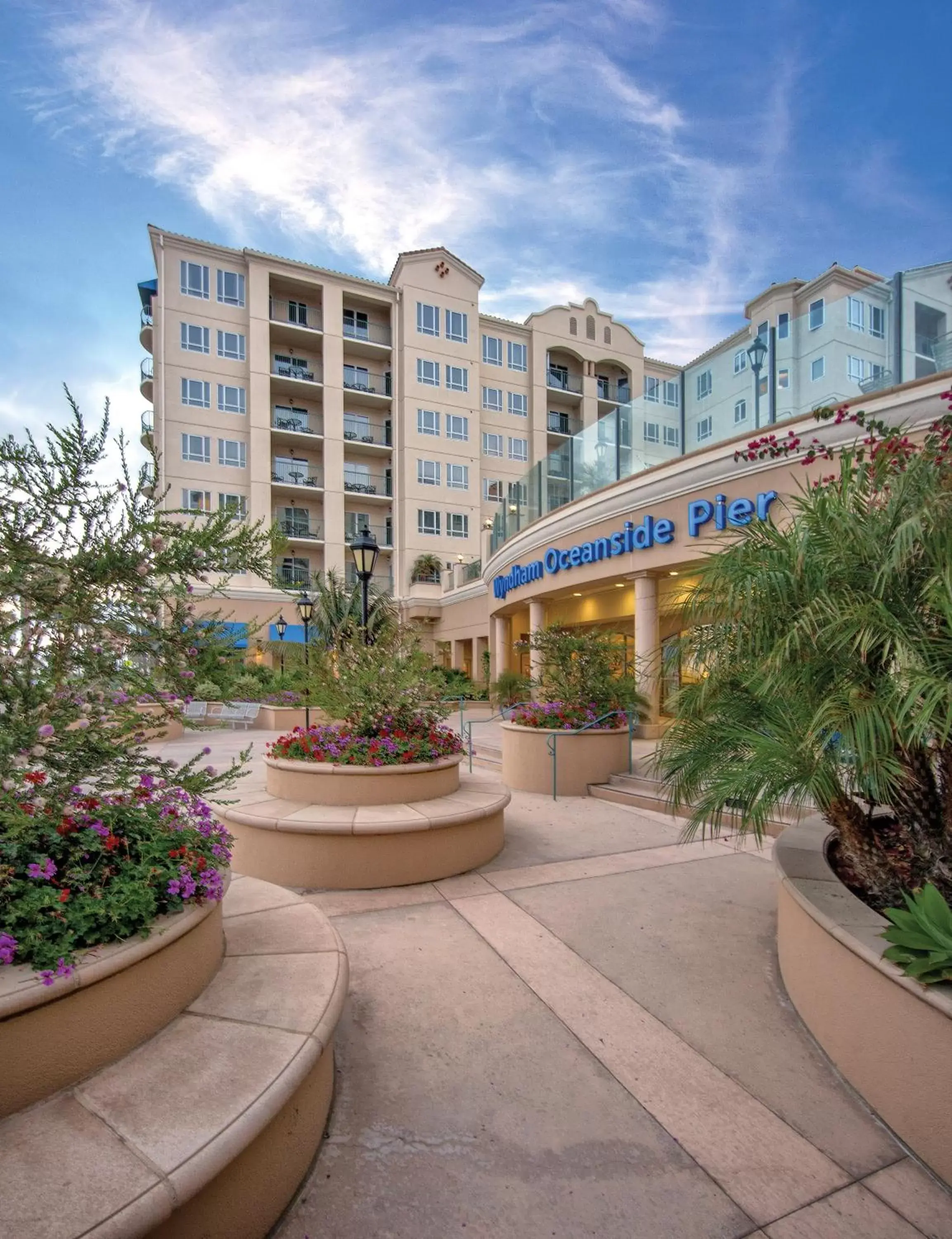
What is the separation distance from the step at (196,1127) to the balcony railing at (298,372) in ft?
113

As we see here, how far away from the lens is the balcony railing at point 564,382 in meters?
39.6

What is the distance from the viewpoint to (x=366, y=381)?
116 ft

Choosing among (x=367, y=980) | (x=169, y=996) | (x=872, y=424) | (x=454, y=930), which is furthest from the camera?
(x=454, y=930)

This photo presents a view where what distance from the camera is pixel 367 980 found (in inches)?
153

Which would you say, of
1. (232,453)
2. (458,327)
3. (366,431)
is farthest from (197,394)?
(458,327)

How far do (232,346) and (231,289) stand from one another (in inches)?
111

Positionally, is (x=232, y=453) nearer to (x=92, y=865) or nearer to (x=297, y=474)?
(x=297, y=474)

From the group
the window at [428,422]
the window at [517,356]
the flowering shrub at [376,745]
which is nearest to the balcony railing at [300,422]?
the window at [428,422]

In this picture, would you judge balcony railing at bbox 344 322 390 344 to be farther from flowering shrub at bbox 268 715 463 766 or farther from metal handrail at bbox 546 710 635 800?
flowering shrub at bbox 268 715 463 766

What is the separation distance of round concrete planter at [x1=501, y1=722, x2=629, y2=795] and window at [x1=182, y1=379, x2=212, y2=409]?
2860 centimetres

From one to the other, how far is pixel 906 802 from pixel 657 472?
419 inches

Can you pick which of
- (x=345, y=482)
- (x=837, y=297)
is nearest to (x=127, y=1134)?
(x=837, y=297)

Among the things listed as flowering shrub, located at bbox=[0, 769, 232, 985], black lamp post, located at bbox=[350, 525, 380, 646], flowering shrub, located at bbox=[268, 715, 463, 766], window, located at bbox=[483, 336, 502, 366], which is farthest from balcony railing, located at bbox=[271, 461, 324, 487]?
flowering shrub, located at bbox=[0, 769, 232, 985]

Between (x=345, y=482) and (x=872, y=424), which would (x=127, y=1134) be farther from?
(x=345, y=482)
